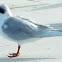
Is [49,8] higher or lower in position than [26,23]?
higher

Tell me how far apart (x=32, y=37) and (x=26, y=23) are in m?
0.24

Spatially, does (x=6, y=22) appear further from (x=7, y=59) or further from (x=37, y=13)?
(x=37, y=13)

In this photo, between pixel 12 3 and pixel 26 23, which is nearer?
pixel 26 23

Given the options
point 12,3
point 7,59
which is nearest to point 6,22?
point 7,59

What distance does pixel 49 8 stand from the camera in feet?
37.3

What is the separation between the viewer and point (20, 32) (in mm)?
5309

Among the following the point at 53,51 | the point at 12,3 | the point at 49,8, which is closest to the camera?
the point at 53,51

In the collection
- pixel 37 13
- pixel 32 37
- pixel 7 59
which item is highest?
pixel 37 13

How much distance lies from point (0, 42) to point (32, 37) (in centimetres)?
145

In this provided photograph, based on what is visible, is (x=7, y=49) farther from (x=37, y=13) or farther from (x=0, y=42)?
(x=37, y=13)

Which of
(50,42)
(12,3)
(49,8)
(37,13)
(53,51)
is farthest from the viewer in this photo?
(12,3)

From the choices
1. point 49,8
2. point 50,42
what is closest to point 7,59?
point 50,42

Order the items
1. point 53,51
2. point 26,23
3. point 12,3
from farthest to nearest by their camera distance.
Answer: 1. point 12,3
2. point 53,51
3. point 26,23

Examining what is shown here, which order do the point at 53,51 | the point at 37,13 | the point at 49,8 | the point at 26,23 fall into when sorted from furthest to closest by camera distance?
the point at 49,8 → the point at 37,13 → the point at 53,51 → the point at 26,23
